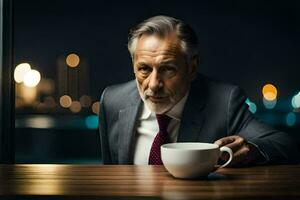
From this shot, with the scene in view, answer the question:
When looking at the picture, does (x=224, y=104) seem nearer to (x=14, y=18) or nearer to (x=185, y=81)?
(x=185, y=81)

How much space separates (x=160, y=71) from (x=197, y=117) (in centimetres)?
26

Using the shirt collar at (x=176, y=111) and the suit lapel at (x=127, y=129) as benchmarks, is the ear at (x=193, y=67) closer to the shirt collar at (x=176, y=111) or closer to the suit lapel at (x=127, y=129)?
the shirt collar at (x=176, y=111)

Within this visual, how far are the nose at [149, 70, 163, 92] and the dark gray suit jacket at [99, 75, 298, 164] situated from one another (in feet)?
0.48

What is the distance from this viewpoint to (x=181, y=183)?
3.63ft

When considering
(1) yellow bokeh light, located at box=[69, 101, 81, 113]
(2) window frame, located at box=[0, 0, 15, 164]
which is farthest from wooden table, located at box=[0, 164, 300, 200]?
(1) yellow bokeh light, located at box=[69, 101, 81, 113]

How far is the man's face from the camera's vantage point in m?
1.96

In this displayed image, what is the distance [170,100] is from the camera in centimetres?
197

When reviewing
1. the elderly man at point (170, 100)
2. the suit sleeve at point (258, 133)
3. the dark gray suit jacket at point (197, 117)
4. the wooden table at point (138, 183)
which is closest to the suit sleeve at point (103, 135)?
the dark gray suit jacket at point (197, 117)

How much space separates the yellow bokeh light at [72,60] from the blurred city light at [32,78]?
8.2 inches

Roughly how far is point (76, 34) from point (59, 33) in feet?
0.78

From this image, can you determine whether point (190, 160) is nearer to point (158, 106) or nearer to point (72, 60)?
point (158, 106)

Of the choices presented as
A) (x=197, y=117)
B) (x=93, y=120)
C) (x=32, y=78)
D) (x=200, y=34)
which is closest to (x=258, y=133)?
(x=197, y=117)

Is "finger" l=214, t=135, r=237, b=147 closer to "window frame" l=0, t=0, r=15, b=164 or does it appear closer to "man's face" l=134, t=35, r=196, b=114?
"man's face" l=134, t=35, r=196, b=114

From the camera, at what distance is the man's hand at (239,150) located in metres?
1.34
